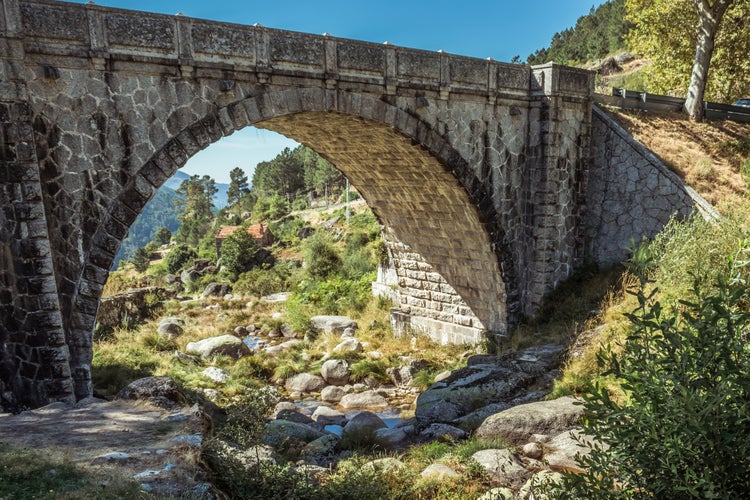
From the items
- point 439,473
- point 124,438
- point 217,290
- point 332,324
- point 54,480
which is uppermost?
point 54,480

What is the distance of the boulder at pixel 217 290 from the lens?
27.1 m

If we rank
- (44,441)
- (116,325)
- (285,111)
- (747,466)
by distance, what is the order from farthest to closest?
1. (116,325)
2. (285,111)
3. (44,441)
4. (747,466)

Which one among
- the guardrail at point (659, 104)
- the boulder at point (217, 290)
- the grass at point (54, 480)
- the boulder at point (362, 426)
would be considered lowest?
the boulder at point (217, 290)

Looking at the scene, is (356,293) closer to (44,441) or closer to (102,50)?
(102,50)

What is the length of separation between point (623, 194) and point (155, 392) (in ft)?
42.3

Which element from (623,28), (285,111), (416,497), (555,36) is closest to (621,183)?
(285,111)

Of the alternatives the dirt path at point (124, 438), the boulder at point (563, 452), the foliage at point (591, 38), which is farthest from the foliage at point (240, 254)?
the foliage at point (591, 38)

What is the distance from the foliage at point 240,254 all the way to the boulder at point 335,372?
16385mm

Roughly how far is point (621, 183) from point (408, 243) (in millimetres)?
6251

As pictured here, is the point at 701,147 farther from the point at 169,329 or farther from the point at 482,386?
the point at 169,329

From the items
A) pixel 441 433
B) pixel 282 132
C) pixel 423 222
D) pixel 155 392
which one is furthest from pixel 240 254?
pixel 155 392

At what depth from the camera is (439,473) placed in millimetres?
8047

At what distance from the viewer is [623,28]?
56.8 meters

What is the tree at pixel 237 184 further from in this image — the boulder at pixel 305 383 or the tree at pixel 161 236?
the boulder at pixel 305 383
